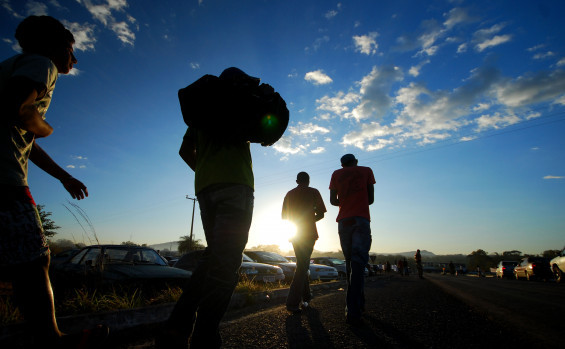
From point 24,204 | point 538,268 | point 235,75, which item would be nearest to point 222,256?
point 24,204

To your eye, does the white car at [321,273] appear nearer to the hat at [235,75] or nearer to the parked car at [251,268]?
the parked car at [251,268]

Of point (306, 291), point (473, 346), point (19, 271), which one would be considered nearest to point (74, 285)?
point (306, 291)

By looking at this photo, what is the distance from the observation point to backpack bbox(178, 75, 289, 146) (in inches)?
59.6

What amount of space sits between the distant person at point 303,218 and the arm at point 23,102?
10.3ft

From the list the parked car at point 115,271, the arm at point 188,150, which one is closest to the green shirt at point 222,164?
the arm at point 188,150

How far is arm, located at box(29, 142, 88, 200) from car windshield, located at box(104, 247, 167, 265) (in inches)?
155

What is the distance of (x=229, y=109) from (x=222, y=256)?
80 cm

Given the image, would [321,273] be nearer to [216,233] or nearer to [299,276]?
[299,276]

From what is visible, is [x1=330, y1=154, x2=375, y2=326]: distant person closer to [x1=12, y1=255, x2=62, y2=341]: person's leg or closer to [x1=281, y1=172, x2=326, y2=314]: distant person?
[x1=281, y1=172, x2=326, y2=314]: distant person

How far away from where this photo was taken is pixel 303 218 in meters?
3.94

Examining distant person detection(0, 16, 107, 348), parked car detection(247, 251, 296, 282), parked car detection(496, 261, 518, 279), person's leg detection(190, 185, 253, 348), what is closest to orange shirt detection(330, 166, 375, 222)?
person's leg detection(190, 185, 253, 348)

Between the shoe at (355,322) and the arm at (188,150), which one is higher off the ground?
the arm at (188,150)

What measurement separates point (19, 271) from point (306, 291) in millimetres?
3435

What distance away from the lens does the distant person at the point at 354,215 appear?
303cm
